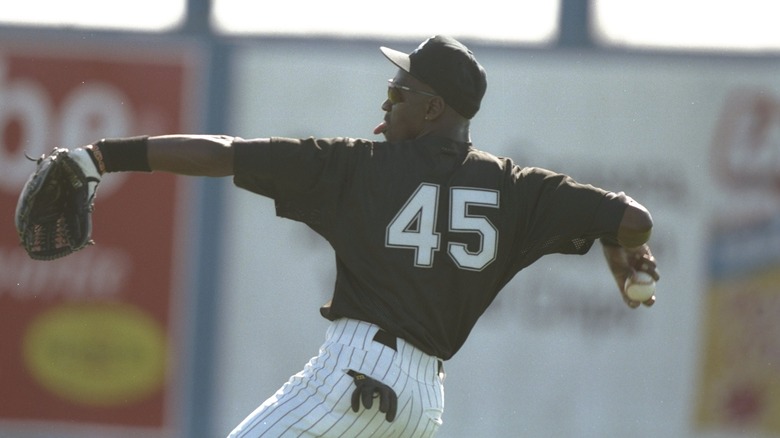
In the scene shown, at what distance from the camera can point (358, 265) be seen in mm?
4797

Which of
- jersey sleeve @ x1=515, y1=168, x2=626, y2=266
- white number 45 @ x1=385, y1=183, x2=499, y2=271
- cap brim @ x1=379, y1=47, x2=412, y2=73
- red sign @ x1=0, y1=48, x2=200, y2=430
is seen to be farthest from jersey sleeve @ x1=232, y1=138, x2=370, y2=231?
red sign @ x1=0, y1=48, x2=200, y2=430

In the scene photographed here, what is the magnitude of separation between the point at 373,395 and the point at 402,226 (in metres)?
0.60

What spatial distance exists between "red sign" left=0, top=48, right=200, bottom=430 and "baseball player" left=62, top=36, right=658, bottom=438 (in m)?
5.30

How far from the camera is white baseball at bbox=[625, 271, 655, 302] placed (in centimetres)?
500

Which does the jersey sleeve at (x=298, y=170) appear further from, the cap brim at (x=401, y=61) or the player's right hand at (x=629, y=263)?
the player's right hand at (x=629, y=263)

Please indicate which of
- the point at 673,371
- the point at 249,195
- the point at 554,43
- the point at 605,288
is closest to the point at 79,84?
the point at 249,195

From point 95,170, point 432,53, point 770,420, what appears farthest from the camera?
point 770,420

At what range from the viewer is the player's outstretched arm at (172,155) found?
15.2 ft

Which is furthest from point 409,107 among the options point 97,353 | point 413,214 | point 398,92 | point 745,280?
point 97,353

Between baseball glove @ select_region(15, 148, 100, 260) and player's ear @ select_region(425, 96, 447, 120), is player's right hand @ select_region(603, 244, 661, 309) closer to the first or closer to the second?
player's ear @ select_region(425, 96, 447, 120)

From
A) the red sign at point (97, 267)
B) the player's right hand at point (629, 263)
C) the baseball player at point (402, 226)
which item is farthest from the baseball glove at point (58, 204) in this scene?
the red sign at point (97, 267)

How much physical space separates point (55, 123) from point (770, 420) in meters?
5.53

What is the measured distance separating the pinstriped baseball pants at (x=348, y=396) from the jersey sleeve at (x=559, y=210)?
2.00ft

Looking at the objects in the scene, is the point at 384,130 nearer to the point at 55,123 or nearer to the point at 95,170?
the point at 95,170
